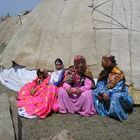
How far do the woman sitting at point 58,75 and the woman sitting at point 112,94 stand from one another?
70cm

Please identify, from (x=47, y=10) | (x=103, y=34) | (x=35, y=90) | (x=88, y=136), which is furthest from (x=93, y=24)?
(x=88, y=136)

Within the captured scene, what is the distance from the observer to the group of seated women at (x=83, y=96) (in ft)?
20.8

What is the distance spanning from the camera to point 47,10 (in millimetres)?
8766

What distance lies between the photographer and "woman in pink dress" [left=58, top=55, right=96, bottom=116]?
21.3 feet

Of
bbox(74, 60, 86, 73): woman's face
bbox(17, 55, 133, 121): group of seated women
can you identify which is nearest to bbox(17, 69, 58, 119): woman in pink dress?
bbox(17, 55, 133, 121): group of seated women

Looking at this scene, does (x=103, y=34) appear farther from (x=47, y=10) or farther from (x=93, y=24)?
(x=47, y=10)

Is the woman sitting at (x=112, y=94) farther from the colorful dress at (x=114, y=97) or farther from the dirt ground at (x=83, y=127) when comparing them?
the dirt ground at (x=83, y=127)

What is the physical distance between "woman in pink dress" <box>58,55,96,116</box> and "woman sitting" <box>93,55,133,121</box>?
13 cm

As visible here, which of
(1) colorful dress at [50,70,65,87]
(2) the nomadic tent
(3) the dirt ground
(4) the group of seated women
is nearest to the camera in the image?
(3) the dirt ground

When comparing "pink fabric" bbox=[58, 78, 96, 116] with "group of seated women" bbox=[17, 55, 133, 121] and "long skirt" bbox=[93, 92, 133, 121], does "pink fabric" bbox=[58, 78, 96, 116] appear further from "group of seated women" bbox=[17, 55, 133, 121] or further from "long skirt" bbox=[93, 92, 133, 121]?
"long skirt" bbox=[93, 92, 133, 121]

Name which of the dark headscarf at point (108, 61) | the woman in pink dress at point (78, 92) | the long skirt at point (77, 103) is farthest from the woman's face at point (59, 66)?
the dark headscarf at point (108, 61)

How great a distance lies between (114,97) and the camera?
6203mm

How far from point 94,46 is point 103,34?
0.99 ft

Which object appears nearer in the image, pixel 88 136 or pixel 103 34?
pixel 88 136
